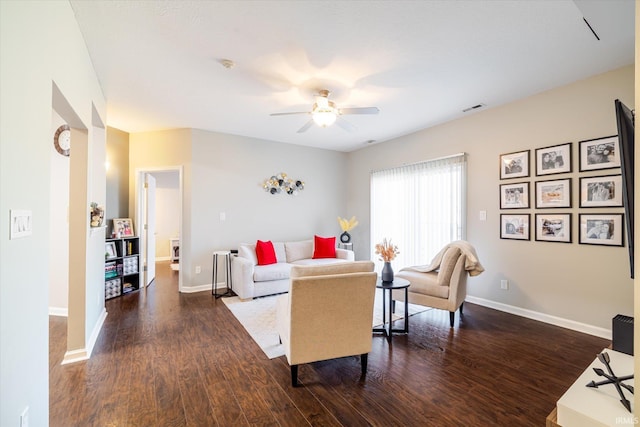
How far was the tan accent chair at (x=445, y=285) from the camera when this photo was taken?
10.3 feet

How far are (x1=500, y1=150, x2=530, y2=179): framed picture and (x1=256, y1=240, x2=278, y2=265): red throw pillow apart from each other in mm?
3638

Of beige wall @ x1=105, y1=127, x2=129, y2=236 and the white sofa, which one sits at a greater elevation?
beige wall @ x1=105, y1=127, x2=129, y2=236

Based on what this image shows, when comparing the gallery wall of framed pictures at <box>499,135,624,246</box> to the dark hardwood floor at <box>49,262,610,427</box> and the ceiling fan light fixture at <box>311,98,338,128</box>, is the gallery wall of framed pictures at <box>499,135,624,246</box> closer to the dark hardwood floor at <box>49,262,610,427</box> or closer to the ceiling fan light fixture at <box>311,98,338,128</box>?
the dark hardwood floor at <box>49,262,610,427</box>

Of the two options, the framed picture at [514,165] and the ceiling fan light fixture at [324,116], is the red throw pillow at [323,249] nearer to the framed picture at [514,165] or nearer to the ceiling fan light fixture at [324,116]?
the ceiling fan light fixture at [324,116]

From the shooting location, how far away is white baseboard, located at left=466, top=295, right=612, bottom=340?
2937mm

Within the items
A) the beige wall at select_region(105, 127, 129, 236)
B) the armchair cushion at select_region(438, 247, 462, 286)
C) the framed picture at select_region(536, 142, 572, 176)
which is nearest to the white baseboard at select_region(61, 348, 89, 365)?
the beige wall at select_region(105, 127, 129, 236)

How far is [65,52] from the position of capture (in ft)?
5.99

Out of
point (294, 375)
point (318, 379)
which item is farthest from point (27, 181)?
point (318, 379)

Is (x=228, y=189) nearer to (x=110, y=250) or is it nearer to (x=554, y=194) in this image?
(x=110, y=250)

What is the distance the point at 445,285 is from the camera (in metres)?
3.20

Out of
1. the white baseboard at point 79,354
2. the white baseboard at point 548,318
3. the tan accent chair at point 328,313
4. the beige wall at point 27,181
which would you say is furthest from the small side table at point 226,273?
the white baseboard at point 548,318

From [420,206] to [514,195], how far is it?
4.73 feet

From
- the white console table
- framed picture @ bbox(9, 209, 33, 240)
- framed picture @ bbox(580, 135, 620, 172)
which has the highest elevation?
framed picture @ bbox(580, 135, 620, 172)

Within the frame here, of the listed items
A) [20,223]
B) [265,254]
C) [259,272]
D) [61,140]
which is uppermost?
[61,140]
